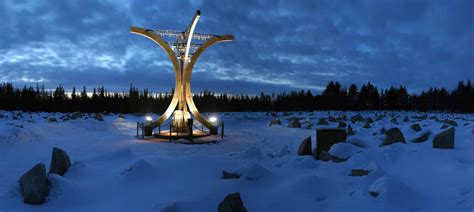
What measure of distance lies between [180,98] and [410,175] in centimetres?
1333

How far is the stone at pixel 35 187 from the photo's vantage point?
6.03 metres

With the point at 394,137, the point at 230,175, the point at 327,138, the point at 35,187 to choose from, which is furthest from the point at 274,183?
the point at 394,137

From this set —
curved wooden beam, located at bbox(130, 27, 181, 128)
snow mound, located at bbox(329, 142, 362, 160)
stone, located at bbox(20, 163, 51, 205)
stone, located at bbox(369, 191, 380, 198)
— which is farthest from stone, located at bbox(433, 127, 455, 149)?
curved wooden beam, located at bbox(130, 27, 181, 128)

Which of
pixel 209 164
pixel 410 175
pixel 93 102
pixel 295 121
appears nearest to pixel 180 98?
pixel 295 121

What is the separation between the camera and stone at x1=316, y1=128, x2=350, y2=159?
9.74 m

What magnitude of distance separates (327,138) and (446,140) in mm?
3097

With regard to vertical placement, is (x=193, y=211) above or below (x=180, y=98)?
below

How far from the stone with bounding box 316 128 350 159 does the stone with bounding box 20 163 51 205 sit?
23.4 ft

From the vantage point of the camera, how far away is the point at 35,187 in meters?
6.07

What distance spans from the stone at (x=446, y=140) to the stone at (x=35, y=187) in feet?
30.2

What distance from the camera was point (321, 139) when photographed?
32.2 ft

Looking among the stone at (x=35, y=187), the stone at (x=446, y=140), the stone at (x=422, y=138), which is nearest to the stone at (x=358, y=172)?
the stone at (x=446, y=140)

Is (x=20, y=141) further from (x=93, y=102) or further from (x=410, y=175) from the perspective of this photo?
(x=93, y=102)

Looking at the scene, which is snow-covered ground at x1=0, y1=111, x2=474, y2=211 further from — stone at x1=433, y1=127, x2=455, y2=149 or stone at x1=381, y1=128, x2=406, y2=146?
stone at x1=381, y1=128, x2=406, y2=146
